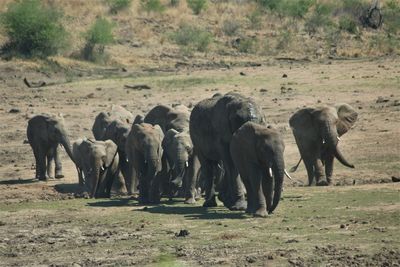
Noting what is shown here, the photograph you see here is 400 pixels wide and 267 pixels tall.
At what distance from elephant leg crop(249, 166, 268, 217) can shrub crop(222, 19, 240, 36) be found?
3037cm

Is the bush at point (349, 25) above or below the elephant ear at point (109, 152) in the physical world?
above

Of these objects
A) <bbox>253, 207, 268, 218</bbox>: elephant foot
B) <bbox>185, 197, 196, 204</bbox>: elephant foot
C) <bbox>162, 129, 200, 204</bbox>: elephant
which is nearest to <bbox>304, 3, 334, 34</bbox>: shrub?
<bbox>162, 129, 200, 204</bbox>: elephant

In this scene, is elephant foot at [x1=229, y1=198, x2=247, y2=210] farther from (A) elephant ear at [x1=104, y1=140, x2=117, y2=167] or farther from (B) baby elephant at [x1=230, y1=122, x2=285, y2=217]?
(A) elephant ear at [x1=104, y1=140, x2=117, y2=167]

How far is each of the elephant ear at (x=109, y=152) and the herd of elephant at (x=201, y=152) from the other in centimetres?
2

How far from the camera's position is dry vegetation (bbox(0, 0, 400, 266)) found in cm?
1391

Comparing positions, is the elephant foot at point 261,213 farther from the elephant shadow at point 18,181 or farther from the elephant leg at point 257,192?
the elephant shadow at point 18,181

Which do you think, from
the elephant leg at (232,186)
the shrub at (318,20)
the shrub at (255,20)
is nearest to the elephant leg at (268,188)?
the elephant leg at (232,186)

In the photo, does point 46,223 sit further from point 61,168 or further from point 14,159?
point 14,159

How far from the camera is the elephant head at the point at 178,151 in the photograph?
18.9m

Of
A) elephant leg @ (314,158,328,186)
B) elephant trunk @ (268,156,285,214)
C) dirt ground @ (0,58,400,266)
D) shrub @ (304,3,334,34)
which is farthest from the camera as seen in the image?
shrub @ (304,3,334,34)

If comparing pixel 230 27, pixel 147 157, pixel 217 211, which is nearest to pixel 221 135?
pixel 217 211

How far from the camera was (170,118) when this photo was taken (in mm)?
21203

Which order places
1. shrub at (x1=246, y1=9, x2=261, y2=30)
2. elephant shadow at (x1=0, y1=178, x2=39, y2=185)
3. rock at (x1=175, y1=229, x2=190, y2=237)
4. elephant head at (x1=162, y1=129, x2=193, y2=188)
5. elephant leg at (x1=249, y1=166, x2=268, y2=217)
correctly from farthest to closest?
shrub at (x1=246, y1=9, x2=261, y2=30)
elephant shadow at (x1=0, y1=178, x2=39, y2=185)
elephant head at (x1=162, y1=129, x2=193, y2=188)
elephant leg at (x1=249, y1=166, x2=268, y2=217)
rock at (x1=175, y1=229, x2=190, y2=237)

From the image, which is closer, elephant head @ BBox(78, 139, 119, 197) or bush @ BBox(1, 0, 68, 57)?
elephant head @ BBox(78, 139, 119, 197)
